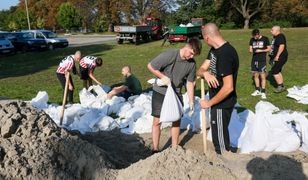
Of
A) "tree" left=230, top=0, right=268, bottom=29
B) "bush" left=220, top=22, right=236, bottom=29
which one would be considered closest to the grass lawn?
"bush" left=220, top=22, right=236, bottom=29

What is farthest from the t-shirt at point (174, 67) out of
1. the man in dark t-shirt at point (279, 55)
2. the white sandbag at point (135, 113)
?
the man in dark t-shirt at point (279, 55)

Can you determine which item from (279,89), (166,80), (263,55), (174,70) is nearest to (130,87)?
(263,55)

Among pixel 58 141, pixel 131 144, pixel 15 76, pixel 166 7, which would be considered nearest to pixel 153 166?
pixel 58 141

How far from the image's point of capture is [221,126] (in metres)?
4.86

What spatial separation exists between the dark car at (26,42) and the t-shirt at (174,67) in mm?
23865

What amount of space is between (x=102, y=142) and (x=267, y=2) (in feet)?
154

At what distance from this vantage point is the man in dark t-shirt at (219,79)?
4477 millimetres

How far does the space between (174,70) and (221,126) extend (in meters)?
1.06

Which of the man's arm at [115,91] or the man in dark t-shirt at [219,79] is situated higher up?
the man in dark t-shirt at [219,79]

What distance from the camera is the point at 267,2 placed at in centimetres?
4944

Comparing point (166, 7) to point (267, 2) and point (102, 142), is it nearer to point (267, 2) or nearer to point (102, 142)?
point (267, 2)

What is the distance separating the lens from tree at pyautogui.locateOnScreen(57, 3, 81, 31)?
Result: 64.4m

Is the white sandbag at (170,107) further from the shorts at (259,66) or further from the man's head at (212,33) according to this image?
the shorts at (259,66)

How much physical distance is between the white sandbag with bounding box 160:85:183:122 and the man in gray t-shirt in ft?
0.46
